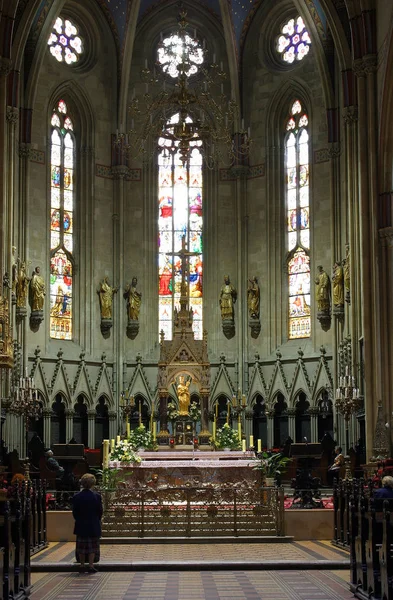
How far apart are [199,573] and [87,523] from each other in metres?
1.89

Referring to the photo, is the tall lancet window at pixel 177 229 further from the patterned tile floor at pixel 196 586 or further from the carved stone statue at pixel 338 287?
the patterned tile floor at pixel 196 586

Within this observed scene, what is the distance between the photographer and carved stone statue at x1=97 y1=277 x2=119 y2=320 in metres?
39.2

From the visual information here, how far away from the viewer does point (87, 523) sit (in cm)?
1670

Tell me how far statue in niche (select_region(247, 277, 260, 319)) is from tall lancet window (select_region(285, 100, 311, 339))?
118 cm

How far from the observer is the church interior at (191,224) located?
3403 cm

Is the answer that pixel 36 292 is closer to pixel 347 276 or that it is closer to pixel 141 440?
pixel 347 276

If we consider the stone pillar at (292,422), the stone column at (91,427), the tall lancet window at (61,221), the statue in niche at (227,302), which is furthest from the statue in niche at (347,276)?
the tall lancet window at (61,221)

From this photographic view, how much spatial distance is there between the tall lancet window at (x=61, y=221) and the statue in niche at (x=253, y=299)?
6.45m

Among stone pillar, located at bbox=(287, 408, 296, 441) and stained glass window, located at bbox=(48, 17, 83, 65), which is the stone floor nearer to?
stone pillar, located at bbox=(287, 408, 296, 441)

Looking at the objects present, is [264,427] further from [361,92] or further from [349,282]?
[361,92]

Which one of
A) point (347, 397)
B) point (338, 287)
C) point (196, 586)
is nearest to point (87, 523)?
point (196, 586)

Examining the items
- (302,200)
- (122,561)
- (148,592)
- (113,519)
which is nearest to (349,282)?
(302,200)

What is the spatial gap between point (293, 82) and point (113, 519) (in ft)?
75.0

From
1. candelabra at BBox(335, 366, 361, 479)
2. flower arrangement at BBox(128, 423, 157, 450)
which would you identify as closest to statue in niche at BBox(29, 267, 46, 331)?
flower arrangement at BBox(128, 423, 157, 450)
